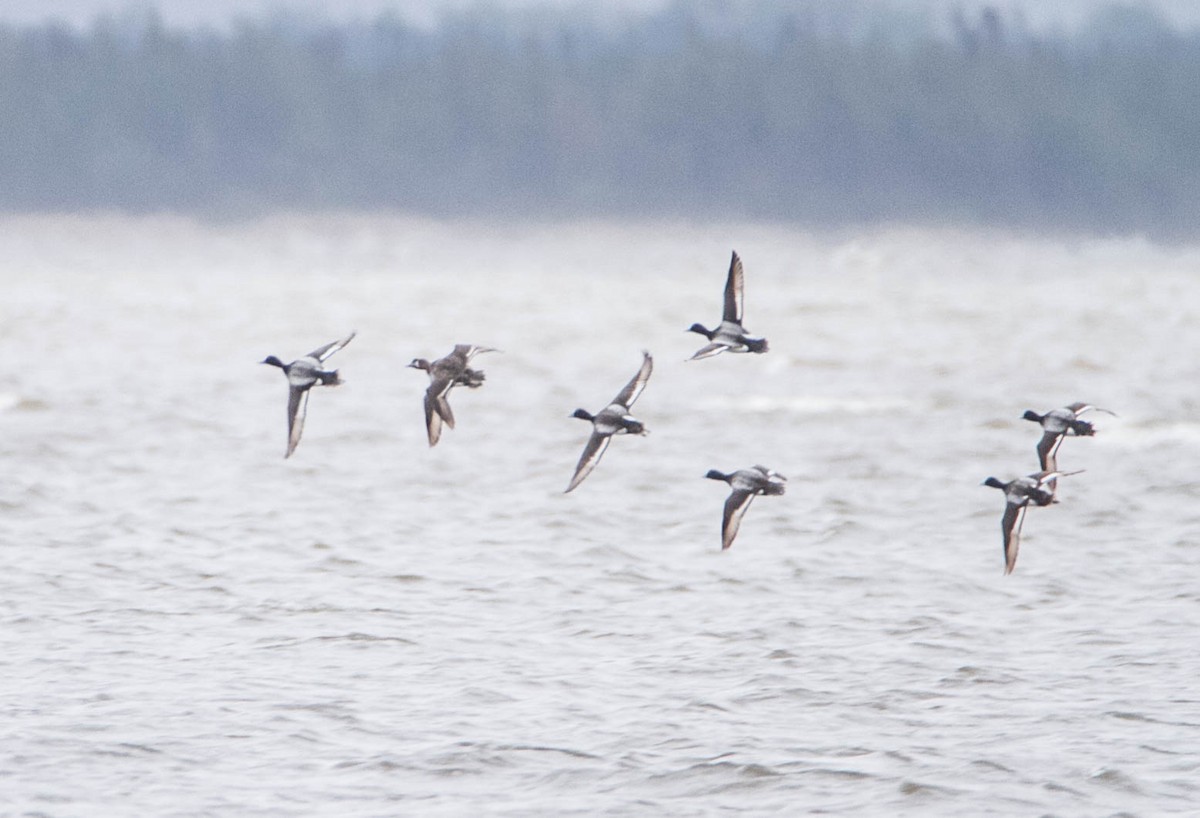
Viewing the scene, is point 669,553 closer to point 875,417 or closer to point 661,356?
point 875,417

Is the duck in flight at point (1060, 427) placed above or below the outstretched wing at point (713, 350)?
below

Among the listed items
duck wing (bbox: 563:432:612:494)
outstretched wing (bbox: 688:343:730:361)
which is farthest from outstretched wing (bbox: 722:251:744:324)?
duck wing (bbox: 563:432:612:494)

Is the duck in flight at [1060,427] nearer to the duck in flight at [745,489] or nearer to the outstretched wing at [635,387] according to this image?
the duck in flight at [745,489]

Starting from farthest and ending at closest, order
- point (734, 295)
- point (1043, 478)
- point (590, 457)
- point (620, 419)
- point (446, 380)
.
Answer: point (620, 419), point (446, 380), point (734, 295), point (1043, 478), point (590, 457)

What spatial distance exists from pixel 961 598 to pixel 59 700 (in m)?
11.9

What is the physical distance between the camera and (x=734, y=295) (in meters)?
18.0

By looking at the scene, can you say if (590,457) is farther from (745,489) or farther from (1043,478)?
(1043,478)

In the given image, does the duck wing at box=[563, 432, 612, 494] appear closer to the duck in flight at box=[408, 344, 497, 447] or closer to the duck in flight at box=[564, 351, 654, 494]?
the duck in flight at box=[564, 351, 654, 494]

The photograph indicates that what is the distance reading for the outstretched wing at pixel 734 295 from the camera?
58.3ft

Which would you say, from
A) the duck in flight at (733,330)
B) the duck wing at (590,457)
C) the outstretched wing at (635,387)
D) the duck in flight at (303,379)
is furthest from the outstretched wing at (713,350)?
the duck in flight at (303,379)

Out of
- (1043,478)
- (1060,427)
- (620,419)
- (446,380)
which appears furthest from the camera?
(620,419)

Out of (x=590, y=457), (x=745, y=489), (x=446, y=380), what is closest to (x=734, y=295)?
(x=745, y=489)

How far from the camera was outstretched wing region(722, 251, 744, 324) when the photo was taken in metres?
17.8

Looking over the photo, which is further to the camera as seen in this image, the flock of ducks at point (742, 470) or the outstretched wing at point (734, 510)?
the outstretched wing at point (734, 510)
